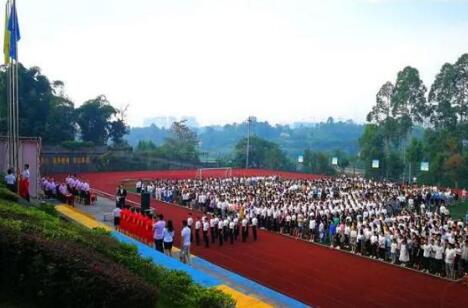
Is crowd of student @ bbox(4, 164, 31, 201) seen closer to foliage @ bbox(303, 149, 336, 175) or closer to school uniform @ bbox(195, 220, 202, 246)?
school uniform @ bbox(195, 220, 202, 246)

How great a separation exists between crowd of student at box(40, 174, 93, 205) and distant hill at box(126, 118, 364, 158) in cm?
7784

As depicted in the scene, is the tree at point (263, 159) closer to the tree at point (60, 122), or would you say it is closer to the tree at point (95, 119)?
the tree at point (95, 119)

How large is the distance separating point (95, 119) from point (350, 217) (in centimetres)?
3959

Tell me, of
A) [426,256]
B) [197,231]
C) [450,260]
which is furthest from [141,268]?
[426,256]

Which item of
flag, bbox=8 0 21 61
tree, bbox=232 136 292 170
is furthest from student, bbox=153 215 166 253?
tree, bbox=232 136 292 170

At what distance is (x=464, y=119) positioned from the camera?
147ft

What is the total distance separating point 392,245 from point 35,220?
431 inches

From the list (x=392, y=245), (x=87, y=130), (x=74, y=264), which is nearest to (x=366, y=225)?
(x=392, y=245)

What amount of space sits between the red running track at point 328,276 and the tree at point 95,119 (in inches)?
1533

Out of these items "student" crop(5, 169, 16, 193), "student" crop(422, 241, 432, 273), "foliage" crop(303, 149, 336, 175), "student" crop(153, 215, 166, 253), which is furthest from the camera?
"foliage" crop(303, 149, 336, 175)

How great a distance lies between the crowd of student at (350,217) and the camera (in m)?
14.4

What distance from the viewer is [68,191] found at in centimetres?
2323

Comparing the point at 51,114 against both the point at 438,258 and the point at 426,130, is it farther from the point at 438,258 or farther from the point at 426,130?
the point at 438,258

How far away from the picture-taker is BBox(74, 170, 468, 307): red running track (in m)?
11.8
